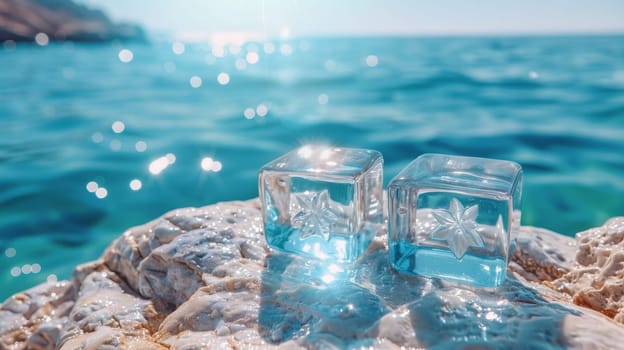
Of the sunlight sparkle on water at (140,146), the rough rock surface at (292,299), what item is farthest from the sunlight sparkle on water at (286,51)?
the rough rock surface at (292,299)

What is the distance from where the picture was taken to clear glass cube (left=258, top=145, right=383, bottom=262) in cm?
117

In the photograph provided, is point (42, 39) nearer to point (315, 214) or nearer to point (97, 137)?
point (97, 137)

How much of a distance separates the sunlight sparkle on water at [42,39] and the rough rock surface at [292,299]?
25.4 metres

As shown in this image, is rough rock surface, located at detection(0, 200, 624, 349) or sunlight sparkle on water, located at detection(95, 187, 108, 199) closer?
rough rock surface, located at detection(0, 200, 624, 349)

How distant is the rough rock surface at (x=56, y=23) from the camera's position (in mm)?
22609

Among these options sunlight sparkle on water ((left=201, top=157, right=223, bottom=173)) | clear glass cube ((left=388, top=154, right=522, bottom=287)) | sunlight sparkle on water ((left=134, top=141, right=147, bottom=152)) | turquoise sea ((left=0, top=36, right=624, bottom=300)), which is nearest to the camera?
clear glass cube ((left=388, top=154, right=522, bottom=287))

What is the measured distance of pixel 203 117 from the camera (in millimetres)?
6312

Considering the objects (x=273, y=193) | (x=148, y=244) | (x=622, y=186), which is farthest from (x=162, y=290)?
(x=622, y=186)

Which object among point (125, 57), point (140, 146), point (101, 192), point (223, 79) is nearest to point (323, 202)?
point (101, 192)

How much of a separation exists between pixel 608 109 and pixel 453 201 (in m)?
5.78

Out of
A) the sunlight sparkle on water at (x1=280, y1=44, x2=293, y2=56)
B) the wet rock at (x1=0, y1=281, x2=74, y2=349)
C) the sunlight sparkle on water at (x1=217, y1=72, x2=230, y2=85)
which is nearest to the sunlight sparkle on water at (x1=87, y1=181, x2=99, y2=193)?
the wet rock at (x1=0, y1=281, x2=74, y2=349)

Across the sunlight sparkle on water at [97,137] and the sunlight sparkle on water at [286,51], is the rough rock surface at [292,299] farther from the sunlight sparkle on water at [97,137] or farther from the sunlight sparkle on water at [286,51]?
the sunlight sparkle on water at [286,51]

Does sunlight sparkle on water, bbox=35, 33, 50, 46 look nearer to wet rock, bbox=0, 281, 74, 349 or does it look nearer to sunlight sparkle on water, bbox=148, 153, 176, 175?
sunlight sparkle on water, bbox=148, 153, 176, 175

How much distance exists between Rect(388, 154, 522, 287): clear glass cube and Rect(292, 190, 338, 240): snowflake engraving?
0.15 metres
